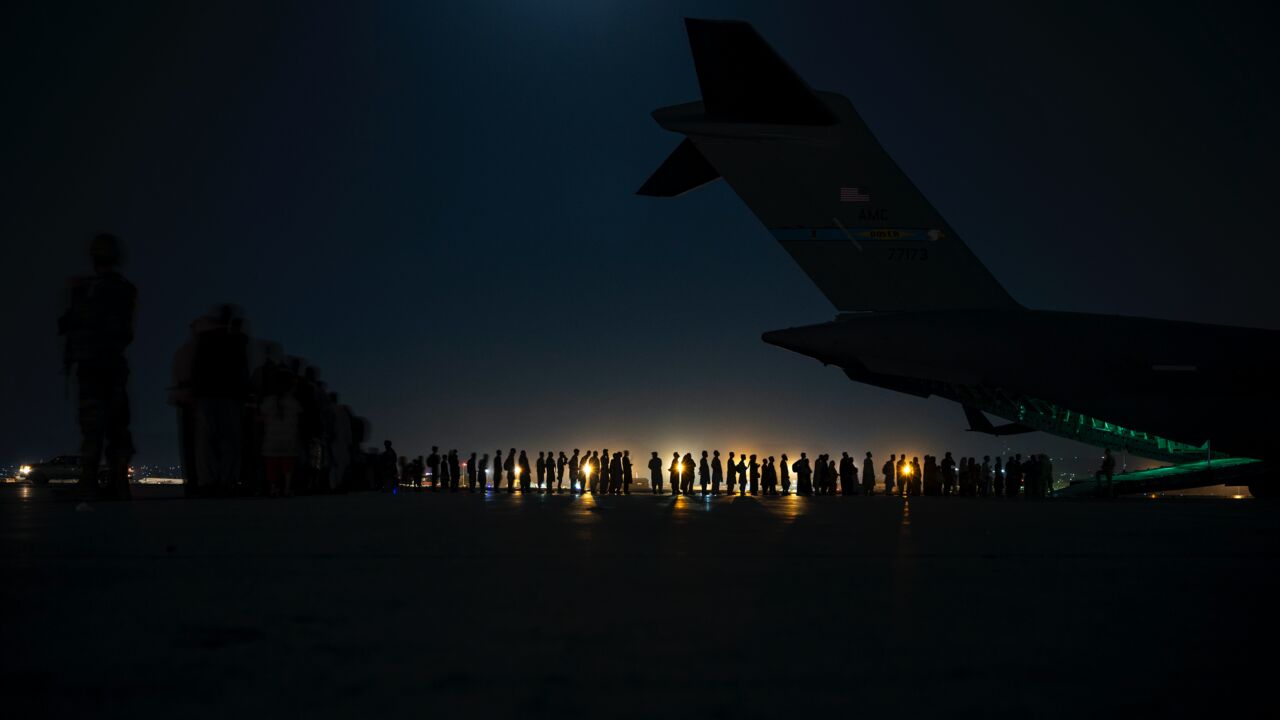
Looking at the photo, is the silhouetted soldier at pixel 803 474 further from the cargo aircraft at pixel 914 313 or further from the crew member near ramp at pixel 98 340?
the crew member near ramp at pixel 98 340

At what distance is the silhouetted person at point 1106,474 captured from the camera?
66.6ft

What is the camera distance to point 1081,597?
251 centimetres

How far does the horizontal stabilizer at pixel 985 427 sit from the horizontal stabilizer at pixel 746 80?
6.47m

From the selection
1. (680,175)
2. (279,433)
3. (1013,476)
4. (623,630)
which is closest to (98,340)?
(279,433)

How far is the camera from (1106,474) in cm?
2069

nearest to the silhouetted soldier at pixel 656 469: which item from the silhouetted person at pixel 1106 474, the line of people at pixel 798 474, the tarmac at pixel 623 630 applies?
the line of people at pixel 798 474

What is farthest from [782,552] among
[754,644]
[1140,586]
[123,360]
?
[123,360]

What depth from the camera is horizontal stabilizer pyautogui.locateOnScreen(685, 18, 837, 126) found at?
9.12 m

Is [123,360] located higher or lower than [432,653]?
higher

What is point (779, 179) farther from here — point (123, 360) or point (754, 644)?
point (754, 644)

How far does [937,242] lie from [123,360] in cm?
880

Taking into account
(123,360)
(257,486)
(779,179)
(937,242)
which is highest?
(779,179)

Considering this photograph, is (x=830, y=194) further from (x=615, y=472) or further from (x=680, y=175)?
(x=615, y=472)

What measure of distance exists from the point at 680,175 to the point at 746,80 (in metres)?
1.60
